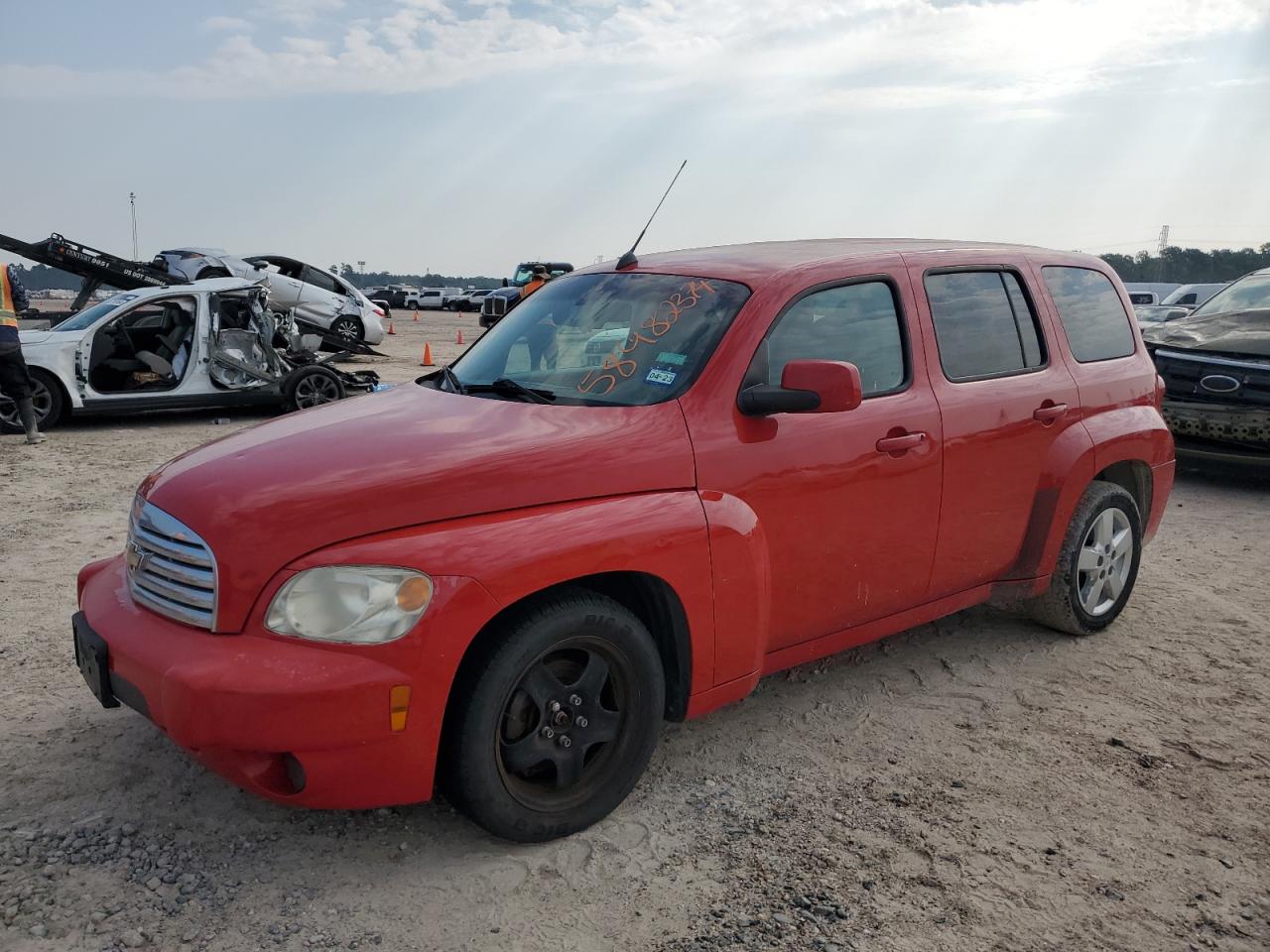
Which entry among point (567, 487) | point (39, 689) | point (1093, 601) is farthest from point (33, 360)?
point (1093, 601)

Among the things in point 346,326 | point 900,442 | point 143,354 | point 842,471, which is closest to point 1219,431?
point 900,442

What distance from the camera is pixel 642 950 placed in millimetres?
2664

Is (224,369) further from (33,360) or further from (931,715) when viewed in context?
(931,715)

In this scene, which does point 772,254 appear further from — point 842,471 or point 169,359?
point 169,359

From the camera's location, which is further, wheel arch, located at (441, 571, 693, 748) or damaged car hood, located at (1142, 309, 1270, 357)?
damaged car hood, located at (1142, 309, 1270, 357)

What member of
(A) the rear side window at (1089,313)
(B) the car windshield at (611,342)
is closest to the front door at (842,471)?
(B) the car windshield at (611,342)

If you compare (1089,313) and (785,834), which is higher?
(1089,313)

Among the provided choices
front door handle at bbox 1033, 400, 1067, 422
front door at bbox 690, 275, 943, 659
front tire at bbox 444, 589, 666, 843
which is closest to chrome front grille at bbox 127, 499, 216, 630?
front tire at bbox 444, 589, 666, 843

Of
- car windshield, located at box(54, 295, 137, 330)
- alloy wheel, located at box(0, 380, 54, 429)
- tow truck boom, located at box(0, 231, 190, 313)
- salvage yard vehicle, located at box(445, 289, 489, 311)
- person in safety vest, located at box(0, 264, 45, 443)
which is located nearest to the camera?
person in safety vest, located at box(0, 264, 45, 443)

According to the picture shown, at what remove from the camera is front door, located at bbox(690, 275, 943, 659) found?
3.47 m

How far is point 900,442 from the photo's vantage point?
384cm

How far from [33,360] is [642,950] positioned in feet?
34.1

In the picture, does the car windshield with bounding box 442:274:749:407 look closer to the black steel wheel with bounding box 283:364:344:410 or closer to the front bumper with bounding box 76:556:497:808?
the front bumper with bounding box 76:556:497:808

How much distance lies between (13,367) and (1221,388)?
10.9m
